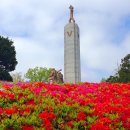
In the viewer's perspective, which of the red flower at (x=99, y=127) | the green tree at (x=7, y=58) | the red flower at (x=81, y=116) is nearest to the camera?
the red flower at (x=99, y=127)

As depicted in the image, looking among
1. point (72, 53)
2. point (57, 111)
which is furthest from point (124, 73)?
point (57, 111)

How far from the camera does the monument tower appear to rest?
41.8 meters

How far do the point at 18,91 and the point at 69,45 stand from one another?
98.2 ft

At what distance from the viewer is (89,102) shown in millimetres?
13031

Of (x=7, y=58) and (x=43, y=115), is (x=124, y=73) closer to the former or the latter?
(x=7, y=58)

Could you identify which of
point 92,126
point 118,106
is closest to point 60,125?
point 92,126

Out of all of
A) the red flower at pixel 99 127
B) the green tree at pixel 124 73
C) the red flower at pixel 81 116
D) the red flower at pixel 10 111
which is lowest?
the red flower at pixel 99 127

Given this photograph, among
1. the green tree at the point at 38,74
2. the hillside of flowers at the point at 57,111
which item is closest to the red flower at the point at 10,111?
the hillside of flowers at the point at 57,111

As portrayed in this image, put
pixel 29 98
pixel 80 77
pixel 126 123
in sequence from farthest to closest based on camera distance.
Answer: pixel 80 77 → pixel 29 98 → pixel 126 123

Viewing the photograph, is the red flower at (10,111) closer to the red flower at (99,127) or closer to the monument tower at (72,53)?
the red flower at (99,127)

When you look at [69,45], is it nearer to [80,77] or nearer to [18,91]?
[80,77]

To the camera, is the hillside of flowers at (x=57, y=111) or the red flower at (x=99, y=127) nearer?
the hillside of flowers at (x=57, y=111)

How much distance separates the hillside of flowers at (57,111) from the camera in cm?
1061

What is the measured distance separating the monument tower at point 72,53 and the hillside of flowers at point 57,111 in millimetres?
27185
